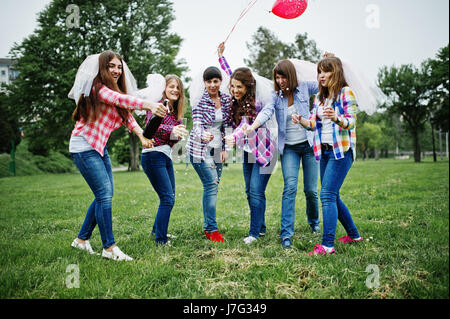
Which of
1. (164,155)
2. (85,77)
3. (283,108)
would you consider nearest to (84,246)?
(164,155)

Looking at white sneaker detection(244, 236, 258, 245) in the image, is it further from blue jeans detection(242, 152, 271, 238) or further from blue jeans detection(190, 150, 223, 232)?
blue jeans detection(190, 150, 223, 232)

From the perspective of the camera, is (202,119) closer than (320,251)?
No

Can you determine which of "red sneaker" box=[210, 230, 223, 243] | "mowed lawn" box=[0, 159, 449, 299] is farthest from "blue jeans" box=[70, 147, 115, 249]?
"red sneaker" box=[210, 230, 223, 243]

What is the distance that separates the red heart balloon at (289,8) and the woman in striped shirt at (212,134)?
1.07m

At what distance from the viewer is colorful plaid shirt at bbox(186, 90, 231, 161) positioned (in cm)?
423

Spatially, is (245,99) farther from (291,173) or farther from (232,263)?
(232,263)

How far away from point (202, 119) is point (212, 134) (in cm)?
24

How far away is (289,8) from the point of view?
3984 millimetres

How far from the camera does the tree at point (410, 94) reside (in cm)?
3528
